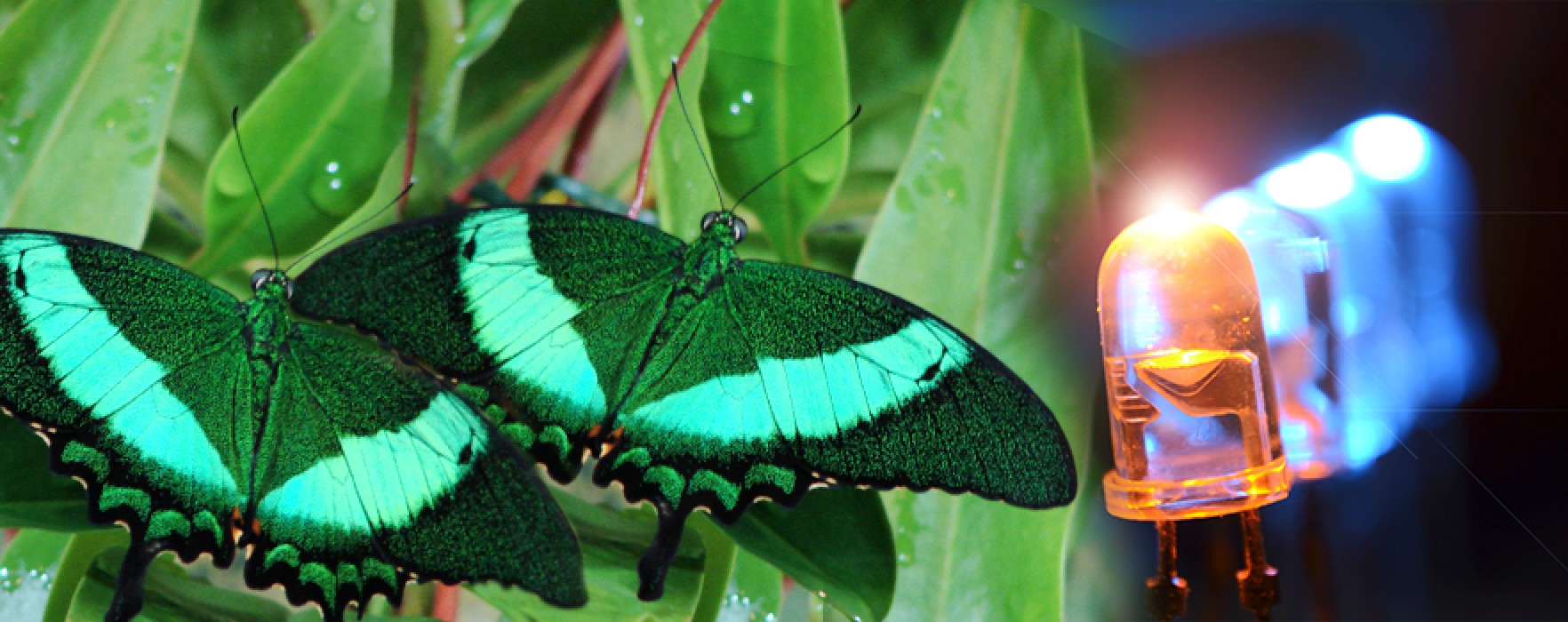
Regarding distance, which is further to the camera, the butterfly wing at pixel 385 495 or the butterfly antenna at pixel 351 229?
the butterfly antenna at pixel 351 229

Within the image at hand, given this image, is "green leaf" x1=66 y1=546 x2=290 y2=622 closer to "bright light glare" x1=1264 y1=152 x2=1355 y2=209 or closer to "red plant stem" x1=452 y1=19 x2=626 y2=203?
"red plant stem" x1=452 y1=19 x2=626 y2=203

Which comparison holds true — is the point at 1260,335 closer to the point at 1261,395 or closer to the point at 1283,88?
the point at 1261,395

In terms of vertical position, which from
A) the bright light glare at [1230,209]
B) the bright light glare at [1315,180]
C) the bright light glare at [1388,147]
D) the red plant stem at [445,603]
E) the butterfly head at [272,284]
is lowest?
the red plant stem at [445,603]

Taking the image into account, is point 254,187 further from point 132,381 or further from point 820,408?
point 820,408

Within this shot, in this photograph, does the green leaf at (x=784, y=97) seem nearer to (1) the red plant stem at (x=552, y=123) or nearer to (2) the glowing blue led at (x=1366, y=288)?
(1) the red plant stem at (x=552, y=123)

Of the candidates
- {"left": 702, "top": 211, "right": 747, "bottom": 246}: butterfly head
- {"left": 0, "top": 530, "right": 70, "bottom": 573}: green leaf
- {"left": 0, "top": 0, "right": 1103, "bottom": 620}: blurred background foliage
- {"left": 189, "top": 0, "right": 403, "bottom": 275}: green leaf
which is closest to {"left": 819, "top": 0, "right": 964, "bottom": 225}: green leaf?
{"left": 0, "top": 0, "right": 1103, "bottom": 620}: blurred background foliage

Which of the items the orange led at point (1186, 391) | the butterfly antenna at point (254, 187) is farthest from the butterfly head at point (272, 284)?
the orange led at point (1186, 391)

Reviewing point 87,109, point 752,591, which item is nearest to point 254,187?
point 87,109

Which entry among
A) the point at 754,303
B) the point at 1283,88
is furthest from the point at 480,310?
the point at 1283,88
